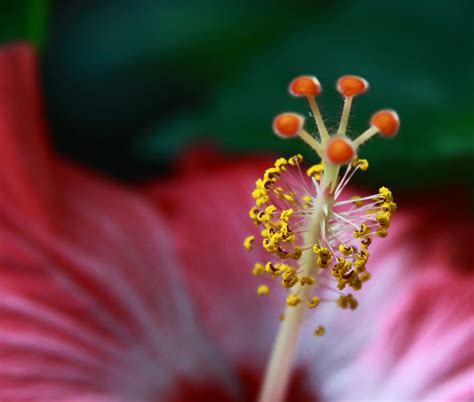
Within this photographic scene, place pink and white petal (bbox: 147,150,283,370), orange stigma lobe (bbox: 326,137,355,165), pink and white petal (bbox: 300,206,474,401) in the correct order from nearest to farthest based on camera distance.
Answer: orange stigma lobe (bbox: 326,137,355,165) → pink and white petal (bbox: 300,206,474,401) → pink and white petal (bbox: 147,150,283,370)

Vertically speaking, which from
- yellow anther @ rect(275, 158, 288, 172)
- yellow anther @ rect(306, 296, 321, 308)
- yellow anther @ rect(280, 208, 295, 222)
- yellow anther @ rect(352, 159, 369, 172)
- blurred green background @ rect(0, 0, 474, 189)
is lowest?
yellow anther @ rect(306, 296, 321, 308)

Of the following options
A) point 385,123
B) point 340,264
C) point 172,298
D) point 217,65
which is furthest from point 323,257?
Result: point 217,65

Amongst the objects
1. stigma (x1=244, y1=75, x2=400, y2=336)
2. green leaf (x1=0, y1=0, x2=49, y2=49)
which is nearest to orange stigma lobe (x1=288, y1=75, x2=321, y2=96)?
stigma (x1=244, y1=75, x2=400, y2=336)

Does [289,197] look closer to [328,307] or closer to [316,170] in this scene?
[316,170]

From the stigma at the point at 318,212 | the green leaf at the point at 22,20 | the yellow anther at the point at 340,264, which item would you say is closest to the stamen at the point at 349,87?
the stigma at the point at 318,212

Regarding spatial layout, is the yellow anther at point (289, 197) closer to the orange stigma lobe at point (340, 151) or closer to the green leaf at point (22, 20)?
the orange stigma lobe at point (340, 151)

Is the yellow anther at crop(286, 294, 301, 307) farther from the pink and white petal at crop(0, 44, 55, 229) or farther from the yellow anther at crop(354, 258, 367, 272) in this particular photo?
the pink and white petal at crop(0, 44, 55, 229)

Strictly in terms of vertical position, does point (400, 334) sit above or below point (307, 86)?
below
